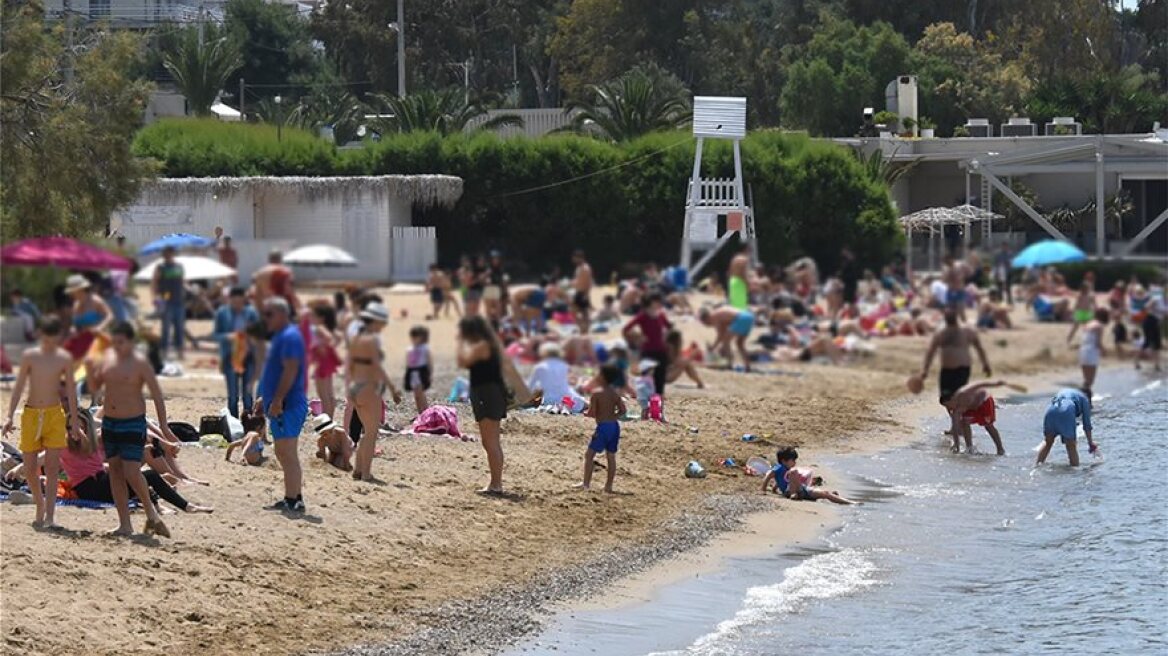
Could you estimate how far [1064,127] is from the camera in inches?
Answer: 1978

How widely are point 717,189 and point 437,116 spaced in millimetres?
11156

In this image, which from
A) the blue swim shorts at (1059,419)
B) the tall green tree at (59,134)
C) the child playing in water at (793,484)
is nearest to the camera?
the blue swim shorts at (1059,419)

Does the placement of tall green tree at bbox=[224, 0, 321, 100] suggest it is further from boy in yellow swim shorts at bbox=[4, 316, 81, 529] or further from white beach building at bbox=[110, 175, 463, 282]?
boy in yellow swim shorts at bbox=[4, 316, 81, 529]

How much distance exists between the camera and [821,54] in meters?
69.6

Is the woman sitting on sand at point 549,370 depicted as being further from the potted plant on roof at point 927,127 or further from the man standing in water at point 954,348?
the potted plant on roof at point 927,127

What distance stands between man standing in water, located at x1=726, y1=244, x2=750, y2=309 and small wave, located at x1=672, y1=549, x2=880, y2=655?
7490 mm

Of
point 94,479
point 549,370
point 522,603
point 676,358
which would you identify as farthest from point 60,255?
point 522,603

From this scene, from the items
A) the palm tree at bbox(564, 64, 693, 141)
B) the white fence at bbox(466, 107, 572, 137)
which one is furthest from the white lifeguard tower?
the white fence at bbox(466, 107, 572, 137)

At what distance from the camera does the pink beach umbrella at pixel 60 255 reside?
13.1 metres

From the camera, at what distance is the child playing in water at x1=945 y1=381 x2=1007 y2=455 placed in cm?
1362

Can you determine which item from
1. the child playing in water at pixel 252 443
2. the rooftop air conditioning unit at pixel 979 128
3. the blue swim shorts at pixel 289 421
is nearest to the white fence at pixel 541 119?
the rooftop air conditioning unit at pixel 979 128

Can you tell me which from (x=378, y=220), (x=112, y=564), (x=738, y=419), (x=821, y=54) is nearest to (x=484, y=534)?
(x=112, y=564)

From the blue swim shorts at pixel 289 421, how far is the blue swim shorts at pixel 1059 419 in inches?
566

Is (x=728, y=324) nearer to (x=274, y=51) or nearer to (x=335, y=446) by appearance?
(x=335, y=446)
